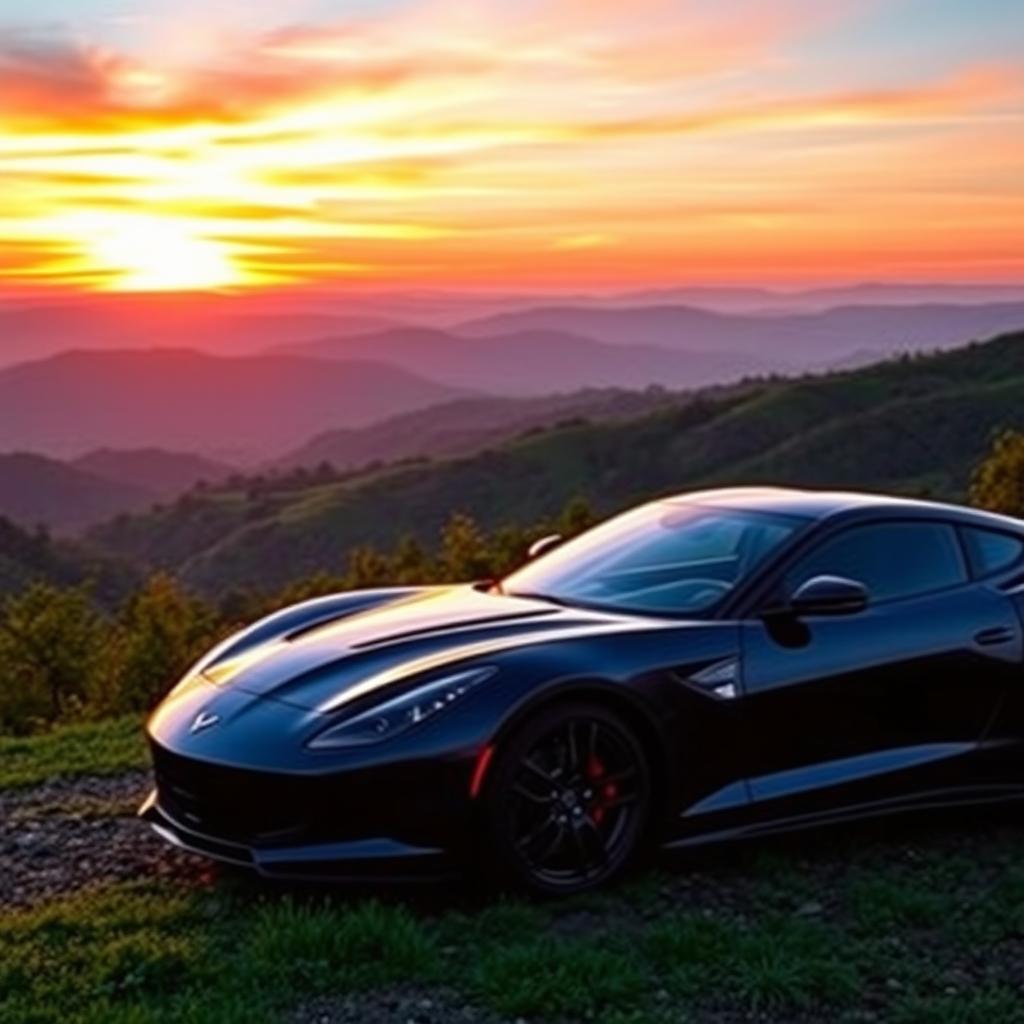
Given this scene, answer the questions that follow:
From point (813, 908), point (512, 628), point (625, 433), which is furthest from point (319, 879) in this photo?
point (625, 433)

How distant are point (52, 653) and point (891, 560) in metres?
25.0

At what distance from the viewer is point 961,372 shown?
431ft

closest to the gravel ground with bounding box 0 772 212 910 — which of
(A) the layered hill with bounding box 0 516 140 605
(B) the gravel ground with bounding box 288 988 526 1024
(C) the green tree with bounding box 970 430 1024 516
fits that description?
(B) the gravel ground with bounding box 288 988 526 1024

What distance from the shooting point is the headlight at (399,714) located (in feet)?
17.7

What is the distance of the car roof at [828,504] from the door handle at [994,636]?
1.70 feet

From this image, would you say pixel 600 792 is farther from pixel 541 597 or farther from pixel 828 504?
pixel 828 504

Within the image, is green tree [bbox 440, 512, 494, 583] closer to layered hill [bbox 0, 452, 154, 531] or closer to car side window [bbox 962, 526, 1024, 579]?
car side window [bbox 962, 526, 1024, 579]

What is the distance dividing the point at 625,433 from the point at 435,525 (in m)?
20.3

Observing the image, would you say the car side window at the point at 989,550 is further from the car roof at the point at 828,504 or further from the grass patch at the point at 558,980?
the grass patch at the point at 558,980

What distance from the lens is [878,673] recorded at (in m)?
6.22

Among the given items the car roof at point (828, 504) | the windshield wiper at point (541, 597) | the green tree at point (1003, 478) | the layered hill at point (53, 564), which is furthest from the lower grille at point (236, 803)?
the layered hill at point (53, 564)

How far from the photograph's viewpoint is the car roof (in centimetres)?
661

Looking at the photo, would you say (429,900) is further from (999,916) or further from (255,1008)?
(999,916)

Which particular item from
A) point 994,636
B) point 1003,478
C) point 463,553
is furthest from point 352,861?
point 463,553
